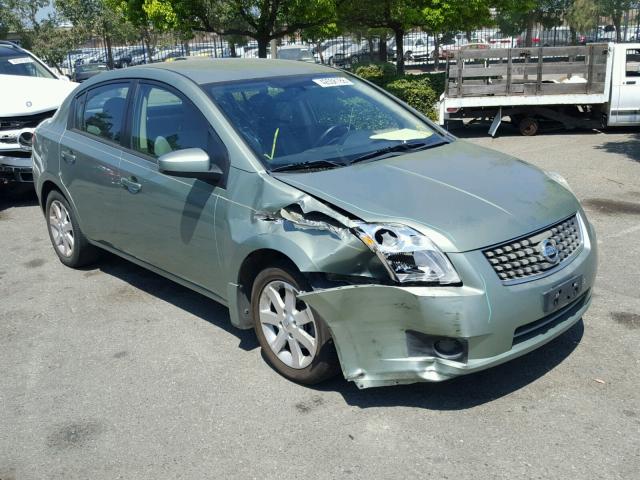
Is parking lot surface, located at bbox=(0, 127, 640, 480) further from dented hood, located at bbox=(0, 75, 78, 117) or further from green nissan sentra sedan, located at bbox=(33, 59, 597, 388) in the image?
dented hood, located at bbox=(0, 75, 78, 117)

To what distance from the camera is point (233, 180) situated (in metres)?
4.19

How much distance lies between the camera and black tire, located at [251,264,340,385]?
3.79 m

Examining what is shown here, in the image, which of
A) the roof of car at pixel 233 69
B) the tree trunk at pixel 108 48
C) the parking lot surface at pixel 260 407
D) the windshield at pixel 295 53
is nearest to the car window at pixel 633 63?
the parking lot surface at pixel 260 407

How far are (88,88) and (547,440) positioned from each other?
14.3 feet

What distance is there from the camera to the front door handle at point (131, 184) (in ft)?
16.0

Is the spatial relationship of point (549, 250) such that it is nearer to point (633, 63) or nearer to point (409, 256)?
point (409, 256)

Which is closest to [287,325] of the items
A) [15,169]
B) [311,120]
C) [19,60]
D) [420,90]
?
[311,120]

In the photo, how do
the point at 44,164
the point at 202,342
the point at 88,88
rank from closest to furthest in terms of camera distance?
1. the point at 202,342
2. the point at 88,88
3. the point at 44,164

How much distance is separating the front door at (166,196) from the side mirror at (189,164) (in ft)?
0.44

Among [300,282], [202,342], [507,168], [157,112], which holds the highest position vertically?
[157,112]

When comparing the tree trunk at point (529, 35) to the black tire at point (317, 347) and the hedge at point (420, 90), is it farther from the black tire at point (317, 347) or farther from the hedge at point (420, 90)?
the black tire at point (317, 347)

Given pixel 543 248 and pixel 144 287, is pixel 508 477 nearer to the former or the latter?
pixel 543 248

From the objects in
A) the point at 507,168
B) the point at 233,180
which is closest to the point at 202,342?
the point at 233,180

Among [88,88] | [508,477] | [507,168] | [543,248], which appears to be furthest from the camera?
[88,88]
